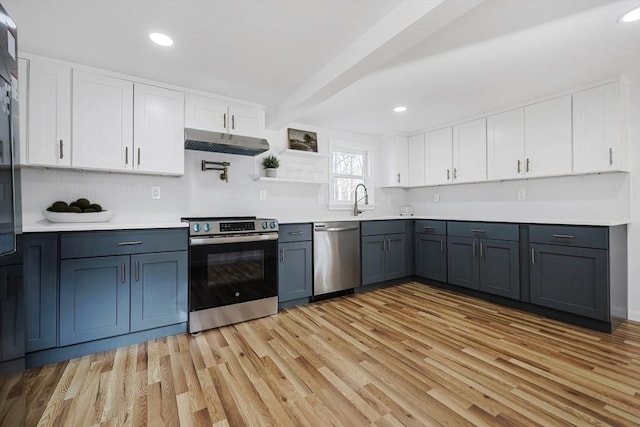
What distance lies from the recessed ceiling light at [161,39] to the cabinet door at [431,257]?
345 centimetres

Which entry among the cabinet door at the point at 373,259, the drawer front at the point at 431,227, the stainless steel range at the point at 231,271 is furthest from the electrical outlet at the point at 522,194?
the stainless steel range at the point at 231,271

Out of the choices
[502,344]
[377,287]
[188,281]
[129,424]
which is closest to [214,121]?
[188,281]

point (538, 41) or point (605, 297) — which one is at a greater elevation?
point (538, 41)

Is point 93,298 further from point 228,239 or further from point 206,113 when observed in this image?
point 206,113

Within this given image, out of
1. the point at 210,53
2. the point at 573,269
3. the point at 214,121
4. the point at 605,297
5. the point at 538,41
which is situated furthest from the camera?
the point at 214,121

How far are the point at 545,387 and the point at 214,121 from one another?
333 centimetres

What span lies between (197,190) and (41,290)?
4.91 ft

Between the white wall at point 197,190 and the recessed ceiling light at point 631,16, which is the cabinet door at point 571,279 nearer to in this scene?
the recessed ceiling light at point 631,16

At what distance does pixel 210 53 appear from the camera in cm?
222

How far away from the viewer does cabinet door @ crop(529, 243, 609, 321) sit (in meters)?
2.44

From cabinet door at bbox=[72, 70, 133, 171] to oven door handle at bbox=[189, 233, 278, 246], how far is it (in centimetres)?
89

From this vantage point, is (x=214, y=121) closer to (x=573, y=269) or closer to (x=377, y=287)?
(x=377, y=287)

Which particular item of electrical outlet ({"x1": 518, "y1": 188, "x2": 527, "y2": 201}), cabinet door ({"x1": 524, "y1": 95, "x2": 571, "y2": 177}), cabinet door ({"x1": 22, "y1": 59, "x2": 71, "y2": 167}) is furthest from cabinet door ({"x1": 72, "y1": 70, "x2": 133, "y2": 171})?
electrical outlet ({"x1": 518, "y1": 188, "x2": 527, "y2": 201})

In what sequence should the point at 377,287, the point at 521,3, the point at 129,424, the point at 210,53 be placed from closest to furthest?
1. the point at 129,424
2. the point at 521,3
3. the point at 210,53
4. the point at 377,287
